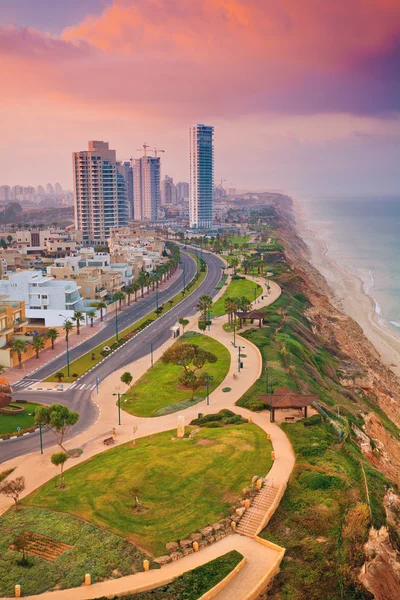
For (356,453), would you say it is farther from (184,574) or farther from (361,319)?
(361,319)

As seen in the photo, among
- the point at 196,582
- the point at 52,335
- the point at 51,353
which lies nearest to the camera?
the point at 196,582

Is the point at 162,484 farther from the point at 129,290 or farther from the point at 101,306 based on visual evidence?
the point at 129,290

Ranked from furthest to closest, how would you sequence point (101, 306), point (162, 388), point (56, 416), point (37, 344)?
point (101, 306)
point (37, 344)
point (162, 388)
point (56, 416)

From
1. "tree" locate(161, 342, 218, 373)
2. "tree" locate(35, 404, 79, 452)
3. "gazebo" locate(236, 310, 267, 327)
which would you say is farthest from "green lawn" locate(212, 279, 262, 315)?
"tree" locate(35, 404, 79, 452)

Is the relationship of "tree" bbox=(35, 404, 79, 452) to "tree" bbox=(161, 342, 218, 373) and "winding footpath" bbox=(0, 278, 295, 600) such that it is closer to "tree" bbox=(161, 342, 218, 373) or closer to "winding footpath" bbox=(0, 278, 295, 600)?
"winding footpath" bbox=(0, 278, 295, 600)

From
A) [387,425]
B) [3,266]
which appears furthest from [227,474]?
[3,266]

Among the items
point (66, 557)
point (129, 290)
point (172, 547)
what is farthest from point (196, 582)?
point (129, 290)
